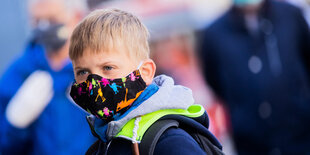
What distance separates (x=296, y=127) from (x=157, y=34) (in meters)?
2.77

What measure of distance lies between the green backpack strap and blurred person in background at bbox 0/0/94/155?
199cm

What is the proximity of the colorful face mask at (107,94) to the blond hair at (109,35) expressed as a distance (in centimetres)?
12

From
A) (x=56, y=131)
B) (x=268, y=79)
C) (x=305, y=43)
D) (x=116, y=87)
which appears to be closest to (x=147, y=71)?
(x=116, y=87)

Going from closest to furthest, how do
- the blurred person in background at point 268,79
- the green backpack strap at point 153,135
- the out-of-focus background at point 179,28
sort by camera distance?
the green backpack strap at point 153,135, the blurred person in background at point 268,79, the out-of-focus background at point 179,28

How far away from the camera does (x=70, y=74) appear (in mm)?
4367

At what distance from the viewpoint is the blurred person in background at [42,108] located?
4.20m

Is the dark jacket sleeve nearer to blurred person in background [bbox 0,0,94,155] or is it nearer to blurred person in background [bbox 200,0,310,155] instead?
blurred person in background [bbox 200,0,310,155]

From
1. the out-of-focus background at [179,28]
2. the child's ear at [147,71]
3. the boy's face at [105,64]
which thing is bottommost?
the out-of-focus background at [179,28]

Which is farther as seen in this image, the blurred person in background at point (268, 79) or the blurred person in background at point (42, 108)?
the blurred person in background at point (268, 79)

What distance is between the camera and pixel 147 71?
2.46 m

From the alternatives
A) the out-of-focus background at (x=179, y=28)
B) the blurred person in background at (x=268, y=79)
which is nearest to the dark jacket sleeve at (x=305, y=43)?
the blurred person in background at (x=268, y=79)

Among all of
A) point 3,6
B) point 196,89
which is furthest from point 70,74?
point 3,6

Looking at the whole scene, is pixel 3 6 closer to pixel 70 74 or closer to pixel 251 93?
pixel 70 74

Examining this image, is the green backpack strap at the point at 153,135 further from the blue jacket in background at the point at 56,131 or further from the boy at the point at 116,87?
the blue jacket in background at the point at 56,131
